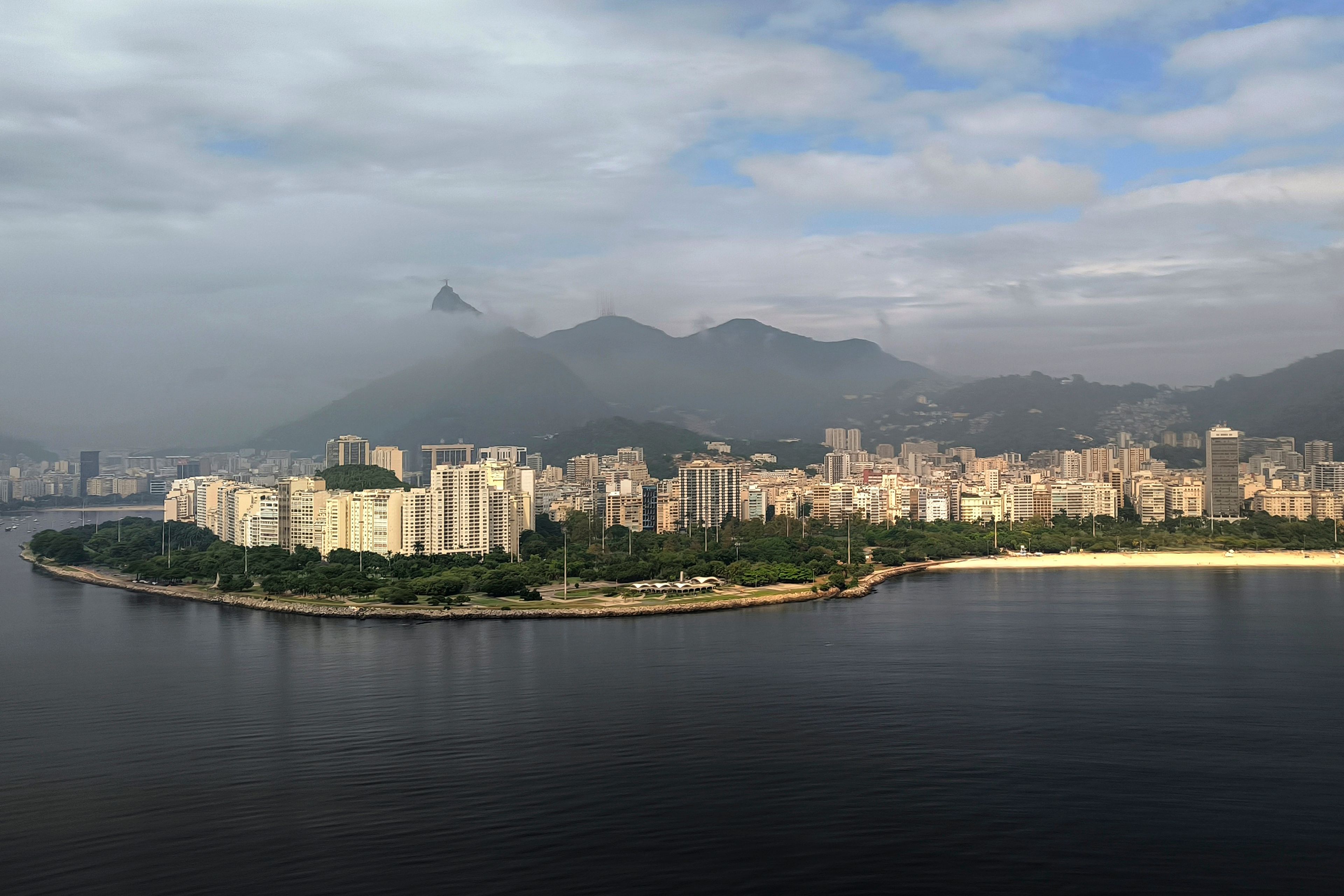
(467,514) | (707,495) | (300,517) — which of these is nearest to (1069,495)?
(707,495)

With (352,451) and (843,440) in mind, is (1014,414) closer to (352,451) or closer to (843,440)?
(843,440)

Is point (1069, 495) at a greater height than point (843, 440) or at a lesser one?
lesser

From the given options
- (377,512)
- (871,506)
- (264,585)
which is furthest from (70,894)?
(871,506)

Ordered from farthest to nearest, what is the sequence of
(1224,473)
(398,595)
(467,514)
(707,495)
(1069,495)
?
(1224,473) < (1069,495) < (707,495) < (467,514) < (398,595)

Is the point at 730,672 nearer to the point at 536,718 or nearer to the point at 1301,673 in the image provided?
the point at 536,718

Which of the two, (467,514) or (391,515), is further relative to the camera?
(467,514)
